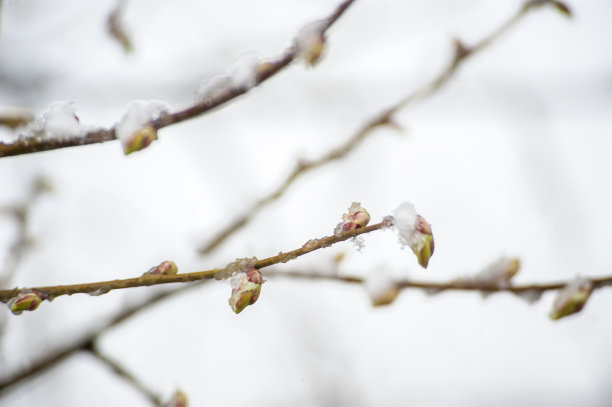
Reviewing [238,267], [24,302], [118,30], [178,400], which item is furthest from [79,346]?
[118,30]

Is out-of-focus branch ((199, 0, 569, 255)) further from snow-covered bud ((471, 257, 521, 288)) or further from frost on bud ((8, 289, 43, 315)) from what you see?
frost on bud ((8, 289, 43, 315))

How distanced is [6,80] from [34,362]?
109 cm

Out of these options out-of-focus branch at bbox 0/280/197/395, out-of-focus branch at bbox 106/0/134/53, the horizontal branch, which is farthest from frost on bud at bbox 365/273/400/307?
out-of-focus branch at bbox 106/0/134/53

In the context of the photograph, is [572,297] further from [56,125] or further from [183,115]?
[56,125]

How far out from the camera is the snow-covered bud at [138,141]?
470 millimetres

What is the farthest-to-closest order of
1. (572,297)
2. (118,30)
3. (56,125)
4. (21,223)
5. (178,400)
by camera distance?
Answer: (21,223), (118,30), (178,400), (572,297), (56,125)

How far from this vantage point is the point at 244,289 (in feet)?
1.58

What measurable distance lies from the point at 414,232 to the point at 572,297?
1.13ft

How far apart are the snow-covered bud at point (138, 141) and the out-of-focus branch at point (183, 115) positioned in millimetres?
15

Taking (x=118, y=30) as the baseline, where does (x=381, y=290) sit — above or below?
below

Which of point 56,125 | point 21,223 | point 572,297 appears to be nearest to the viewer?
point 56,125

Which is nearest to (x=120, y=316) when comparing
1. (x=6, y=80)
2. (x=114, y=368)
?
(x=114, y=368)

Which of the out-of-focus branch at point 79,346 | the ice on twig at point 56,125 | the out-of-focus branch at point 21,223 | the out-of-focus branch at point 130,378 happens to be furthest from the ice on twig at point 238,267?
the out-of-focus branch at point 21,223

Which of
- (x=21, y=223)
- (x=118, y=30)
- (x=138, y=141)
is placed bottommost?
(x=138, y=141)
